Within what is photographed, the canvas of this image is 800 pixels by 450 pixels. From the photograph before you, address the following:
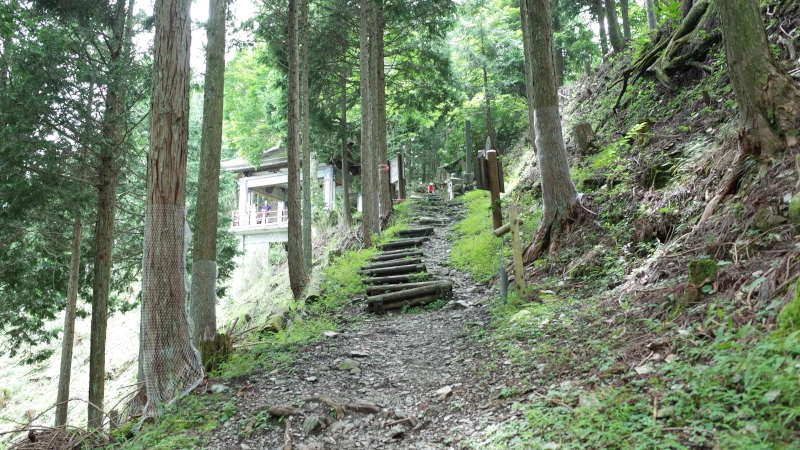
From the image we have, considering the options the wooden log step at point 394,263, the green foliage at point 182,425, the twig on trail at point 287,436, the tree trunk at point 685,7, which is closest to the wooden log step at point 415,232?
the wooden log step at point 394,263

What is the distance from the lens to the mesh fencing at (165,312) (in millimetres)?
5352

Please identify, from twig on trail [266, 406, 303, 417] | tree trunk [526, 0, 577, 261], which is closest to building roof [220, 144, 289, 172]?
tree trunk [526, 0, 577, 261]

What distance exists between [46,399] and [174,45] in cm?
1906

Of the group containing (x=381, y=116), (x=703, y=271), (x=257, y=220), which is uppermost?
(x=381, y=116)

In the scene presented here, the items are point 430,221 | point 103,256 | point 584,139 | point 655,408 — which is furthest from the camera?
point 430,221

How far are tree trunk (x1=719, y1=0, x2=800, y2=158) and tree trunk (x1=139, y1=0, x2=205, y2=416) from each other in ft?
20.0

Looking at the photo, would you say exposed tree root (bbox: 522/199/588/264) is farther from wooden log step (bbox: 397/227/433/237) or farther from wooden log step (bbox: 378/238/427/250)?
wooden log step (bbox: 397/227/433/237)

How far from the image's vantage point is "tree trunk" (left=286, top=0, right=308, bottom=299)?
10242 mm

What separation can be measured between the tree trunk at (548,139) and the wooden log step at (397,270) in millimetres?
3240

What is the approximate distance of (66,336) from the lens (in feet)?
34.3

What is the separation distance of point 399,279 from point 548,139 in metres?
4.38

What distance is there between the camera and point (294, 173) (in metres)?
10.3

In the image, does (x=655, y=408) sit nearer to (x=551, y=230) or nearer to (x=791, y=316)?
(x=791, y=316)

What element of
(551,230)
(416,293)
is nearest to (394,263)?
(416,293)
